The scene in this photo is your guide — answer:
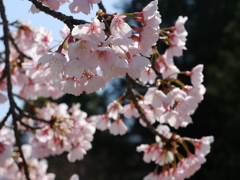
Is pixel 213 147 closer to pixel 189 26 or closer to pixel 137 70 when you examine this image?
pixel 189 26

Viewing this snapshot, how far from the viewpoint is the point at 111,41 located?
3.29 feet

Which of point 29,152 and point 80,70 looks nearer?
point 80,70

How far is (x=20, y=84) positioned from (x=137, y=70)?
1.46m

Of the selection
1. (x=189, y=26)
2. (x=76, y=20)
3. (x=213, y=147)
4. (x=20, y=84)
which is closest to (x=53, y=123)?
(x=20, y=84)

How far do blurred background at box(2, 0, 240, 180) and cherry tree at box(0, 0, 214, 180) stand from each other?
7817mm

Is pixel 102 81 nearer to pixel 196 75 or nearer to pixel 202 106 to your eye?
pixel 196 75

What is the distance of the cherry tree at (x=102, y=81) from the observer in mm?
1033

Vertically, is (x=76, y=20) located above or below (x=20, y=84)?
below

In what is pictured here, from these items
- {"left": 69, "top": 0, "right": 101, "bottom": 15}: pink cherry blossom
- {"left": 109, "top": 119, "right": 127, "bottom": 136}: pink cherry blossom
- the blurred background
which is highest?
the blurred background

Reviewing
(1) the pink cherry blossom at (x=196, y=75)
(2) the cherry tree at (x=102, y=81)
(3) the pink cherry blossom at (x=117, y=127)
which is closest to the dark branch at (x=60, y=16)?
(2) the cherry tree at (x=102, y=81)

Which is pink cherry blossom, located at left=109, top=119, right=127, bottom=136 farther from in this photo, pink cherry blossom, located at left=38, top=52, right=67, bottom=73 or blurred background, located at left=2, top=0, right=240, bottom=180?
blurred background, located at left=2, top=0, right=240, bottom=180

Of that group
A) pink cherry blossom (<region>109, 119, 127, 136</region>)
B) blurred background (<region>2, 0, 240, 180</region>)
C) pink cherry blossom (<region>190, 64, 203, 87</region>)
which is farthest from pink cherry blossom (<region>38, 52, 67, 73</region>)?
blurred background (<region>2, 0, 240, 180</region>)

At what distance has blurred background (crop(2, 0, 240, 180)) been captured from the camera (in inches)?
417

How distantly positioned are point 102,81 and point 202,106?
39.1ft
